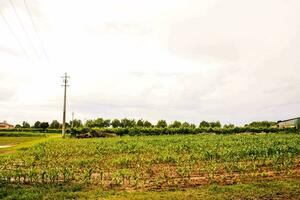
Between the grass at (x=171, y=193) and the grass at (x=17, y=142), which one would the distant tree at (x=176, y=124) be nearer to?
the grass at (x=17, y=142)

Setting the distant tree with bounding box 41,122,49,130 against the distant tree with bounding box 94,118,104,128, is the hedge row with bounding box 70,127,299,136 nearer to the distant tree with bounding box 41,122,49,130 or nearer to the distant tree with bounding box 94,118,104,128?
the distant tree with bounding box 94,118,104,128

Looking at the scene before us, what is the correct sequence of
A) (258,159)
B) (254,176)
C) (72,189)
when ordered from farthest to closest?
(258,159) < (254,176) < (72,189)

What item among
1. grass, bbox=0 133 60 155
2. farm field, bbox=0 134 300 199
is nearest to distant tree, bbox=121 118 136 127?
grass, bbox=0 133 60 155

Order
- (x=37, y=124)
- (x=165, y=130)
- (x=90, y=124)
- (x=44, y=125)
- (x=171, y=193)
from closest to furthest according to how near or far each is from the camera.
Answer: (x=171, y=193) < (x=165, y=130) < (x=90, y=124) < (x=44, y=125) < (x=37, y=124)

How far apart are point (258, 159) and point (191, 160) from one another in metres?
4.13

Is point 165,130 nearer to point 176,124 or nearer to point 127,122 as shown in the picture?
point 176,124

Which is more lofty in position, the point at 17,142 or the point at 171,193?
the point at 17,142

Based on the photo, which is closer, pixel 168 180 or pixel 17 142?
pixel 168 180

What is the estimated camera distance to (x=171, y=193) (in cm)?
1360

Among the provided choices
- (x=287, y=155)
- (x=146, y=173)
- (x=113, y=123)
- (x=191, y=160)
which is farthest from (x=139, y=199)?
(x=113, y=123)

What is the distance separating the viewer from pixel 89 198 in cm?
1287

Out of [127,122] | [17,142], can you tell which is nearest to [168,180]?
[17,142]

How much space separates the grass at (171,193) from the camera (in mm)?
12922

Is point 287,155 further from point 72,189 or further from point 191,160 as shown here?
point 72,189
